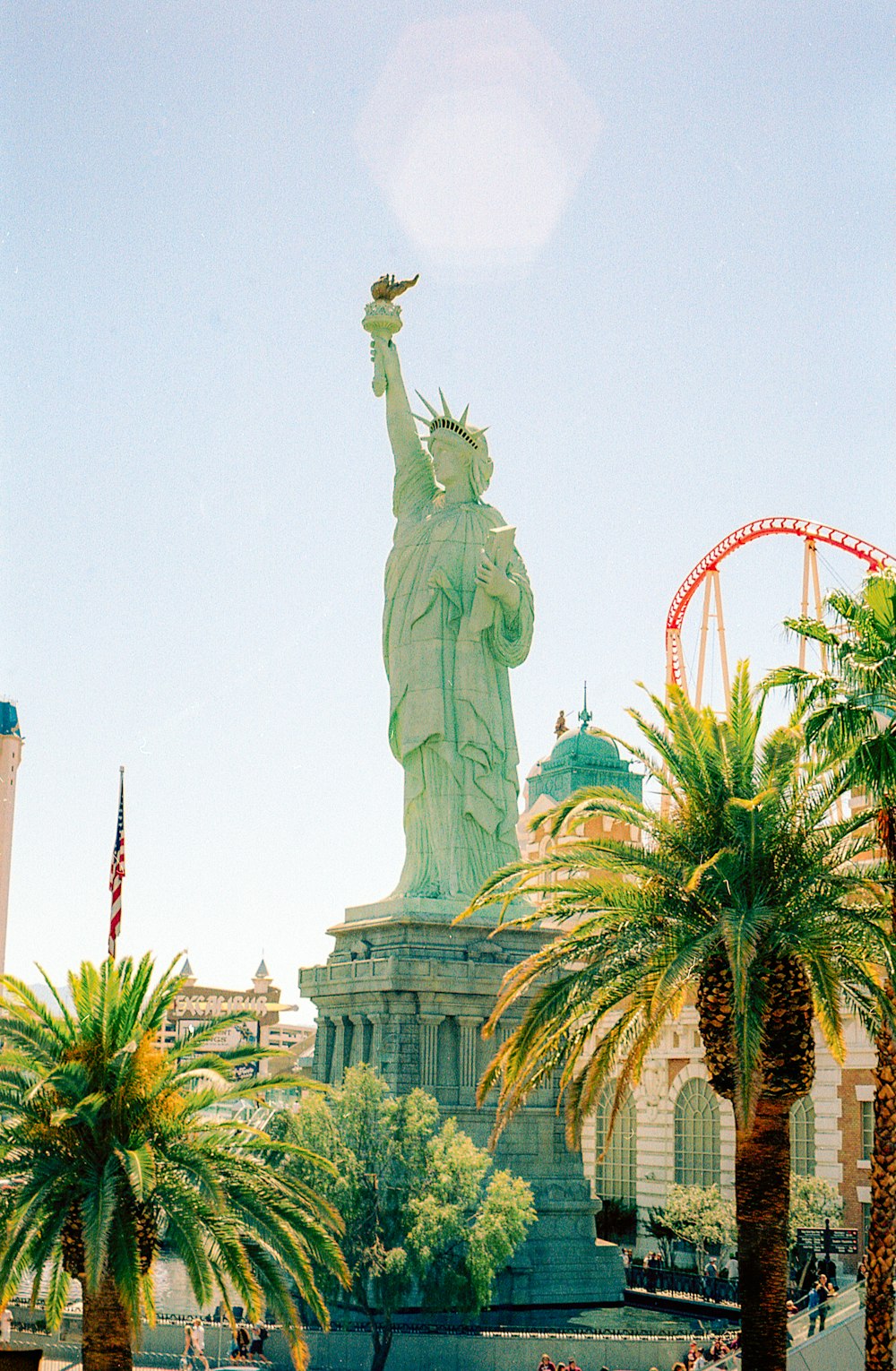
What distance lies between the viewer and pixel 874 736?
16656mm

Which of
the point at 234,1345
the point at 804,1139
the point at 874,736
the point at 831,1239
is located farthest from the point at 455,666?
the point at 874,736

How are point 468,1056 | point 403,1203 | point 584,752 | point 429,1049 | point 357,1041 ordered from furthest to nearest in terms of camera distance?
1. point 584,752
2. point 357,1041
3. point 468,1056
4. point 429,1049
5. point 403,1203

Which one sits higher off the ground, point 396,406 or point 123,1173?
point 396,406

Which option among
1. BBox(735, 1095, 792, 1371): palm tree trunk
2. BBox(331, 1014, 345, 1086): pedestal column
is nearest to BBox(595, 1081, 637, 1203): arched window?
BBox(331, 1014, 345, 1086): pedestal column

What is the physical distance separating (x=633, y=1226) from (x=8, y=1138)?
2584cm

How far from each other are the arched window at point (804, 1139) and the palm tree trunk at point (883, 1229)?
17.4 meters

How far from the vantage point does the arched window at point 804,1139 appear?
113 feet

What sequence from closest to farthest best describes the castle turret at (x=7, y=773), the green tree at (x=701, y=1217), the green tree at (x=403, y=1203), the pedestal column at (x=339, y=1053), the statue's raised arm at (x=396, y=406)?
the green tree at (x=403, y=1203) → the green tree at (x=701, y=1217) → the pedestal column at (x=339, y=1053) → the statue's raised arm at (x=396, y=406) → the castle turret at (x=7, y=773)

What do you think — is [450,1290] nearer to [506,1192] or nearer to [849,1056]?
[506,1192]

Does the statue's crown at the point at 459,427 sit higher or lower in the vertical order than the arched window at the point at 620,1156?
higher

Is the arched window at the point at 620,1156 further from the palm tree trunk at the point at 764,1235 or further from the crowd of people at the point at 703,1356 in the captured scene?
the palm tree trunk at the point at 764,1235

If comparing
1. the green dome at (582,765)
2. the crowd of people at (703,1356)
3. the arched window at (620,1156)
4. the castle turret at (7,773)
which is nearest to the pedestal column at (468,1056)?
the arched window at (620,1156)

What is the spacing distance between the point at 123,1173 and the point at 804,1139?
21264 mm

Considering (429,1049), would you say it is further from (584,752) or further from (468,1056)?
(584,752)
